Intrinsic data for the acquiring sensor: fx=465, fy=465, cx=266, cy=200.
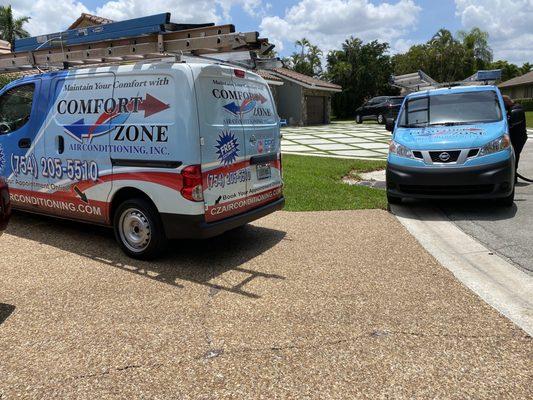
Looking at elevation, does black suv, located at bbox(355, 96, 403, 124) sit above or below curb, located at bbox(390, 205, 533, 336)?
above

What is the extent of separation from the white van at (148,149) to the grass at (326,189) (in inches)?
78.8

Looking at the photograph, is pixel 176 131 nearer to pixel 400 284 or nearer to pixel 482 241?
pixel 400 284

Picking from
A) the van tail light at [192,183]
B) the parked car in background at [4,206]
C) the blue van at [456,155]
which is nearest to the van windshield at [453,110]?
the blue van at [456,155]

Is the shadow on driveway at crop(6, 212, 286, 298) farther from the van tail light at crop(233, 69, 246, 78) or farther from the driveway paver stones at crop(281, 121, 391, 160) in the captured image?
the driveway paver stones at crop(281, 121, 391, 160)

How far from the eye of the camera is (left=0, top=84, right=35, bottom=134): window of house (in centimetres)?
578

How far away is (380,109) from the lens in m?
31.4

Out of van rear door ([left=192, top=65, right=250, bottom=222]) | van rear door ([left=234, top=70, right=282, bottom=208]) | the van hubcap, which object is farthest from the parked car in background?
van rear door ([left=234, top=70, right=282, bottom=208])

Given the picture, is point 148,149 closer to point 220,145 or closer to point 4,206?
point 220,145

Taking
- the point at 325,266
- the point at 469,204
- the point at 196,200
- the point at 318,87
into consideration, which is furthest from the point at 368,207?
the point at 318,87

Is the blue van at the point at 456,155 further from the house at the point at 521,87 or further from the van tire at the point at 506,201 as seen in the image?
the house at the point at 521,87

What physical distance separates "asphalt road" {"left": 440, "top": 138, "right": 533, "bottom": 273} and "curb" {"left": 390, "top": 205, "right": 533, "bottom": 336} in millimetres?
141

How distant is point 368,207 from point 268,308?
404 centimetres

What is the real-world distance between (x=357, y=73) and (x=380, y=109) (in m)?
12.7

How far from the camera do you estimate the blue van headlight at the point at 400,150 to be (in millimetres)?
7130
